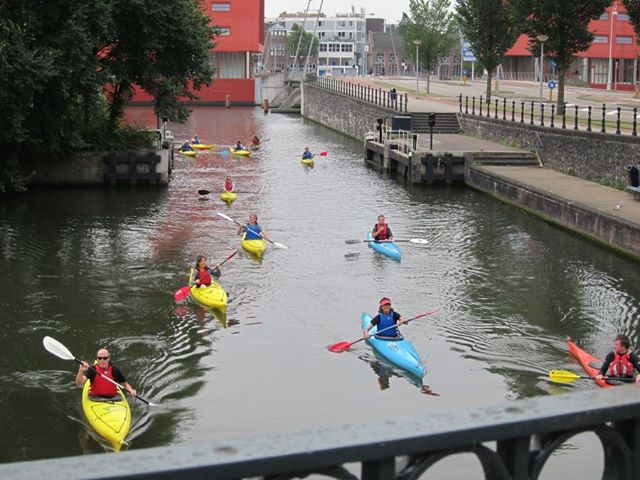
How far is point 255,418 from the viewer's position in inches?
534

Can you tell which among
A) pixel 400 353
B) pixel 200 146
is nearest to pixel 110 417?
pixel 400 353

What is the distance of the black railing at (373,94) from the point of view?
180ft

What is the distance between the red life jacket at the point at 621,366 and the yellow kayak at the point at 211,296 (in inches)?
326

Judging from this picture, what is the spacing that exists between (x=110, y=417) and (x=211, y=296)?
698cm

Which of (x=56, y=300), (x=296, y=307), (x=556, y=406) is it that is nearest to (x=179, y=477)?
(x=556, y=406)

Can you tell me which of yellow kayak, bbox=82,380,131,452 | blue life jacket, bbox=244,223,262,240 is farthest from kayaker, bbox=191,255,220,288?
yellow kayak, bbox=82,380,131,452

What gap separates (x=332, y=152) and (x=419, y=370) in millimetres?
38443

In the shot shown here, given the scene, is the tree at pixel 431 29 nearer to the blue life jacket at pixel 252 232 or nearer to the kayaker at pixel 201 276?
the blue life jacket at pixel 252 232

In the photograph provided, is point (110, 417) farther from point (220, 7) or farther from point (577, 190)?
point (220, 7)

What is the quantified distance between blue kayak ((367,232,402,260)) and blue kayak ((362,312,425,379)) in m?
7.46

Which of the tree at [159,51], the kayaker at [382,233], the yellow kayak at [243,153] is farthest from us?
the yellow kayak at [243,153]

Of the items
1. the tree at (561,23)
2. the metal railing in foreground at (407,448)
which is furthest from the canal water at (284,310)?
the tree at (561,23)

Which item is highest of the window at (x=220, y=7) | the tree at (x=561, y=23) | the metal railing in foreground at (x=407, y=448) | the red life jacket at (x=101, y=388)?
the window at (x=220, y=7)

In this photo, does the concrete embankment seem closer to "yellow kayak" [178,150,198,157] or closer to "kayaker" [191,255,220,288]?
"kayaker" [191,255,220,288]
